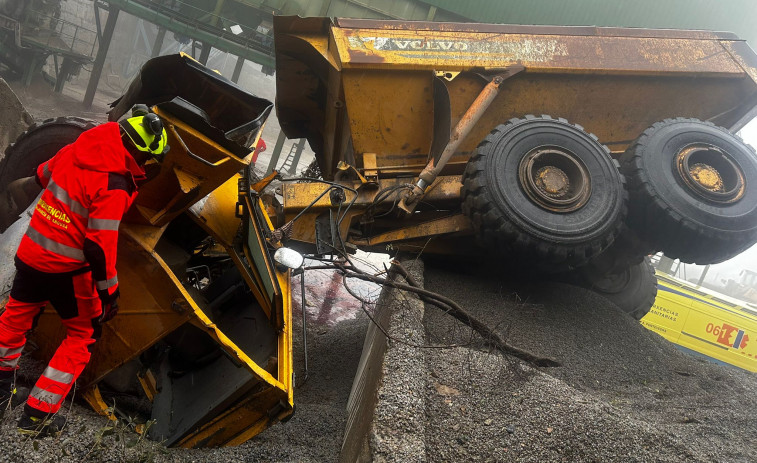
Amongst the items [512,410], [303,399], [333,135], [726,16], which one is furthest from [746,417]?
[726,16]

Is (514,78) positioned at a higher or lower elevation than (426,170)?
higher

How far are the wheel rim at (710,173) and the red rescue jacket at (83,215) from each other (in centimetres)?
367

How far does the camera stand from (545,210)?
3.59 metres

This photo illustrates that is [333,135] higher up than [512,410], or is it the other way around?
[333,135]

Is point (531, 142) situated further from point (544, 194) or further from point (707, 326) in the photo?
point (707, 326)

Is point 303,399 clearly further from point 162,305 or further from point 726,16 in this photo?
point 726,16

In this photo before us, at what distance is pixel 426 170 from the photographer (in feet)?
12.9

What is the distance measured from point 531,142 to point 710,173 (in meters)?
1.37

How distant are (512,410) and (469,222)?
163 centimetres

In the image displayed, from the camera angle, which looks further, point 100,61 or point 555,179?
point 100,61

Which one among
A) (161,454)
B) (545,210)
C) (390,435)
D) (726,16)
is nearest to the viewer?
(390,435)

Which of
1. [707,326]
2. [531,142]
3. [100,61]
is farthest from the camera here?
[100,61]

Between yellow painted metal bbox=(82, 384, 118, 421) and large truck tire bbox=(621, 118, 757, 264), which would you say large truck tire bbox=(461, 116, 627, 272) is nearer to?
large truck tire bbox=(621, 118, 757, 264)

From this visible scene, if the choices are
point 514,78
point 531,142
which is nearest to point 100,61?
point 514,78
